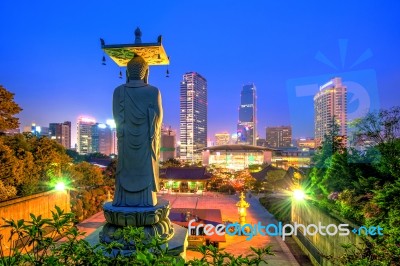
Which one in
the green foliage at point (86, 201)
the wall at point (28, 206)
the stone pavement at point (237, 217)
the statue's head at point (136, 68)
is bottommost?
the stone pavement at point (237, 217)

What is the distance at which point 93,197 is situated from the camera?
13.9m

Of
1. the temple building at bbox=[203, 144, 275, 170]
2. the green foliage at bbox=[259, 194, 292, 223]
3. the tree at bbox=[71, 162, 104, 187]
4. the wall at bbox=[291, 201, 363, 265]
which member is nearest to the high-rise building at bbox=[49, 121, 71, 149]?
the temple building at bbox=[203, 144, 275, 170]

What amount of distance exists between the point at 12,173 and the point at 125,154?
5.98 meters

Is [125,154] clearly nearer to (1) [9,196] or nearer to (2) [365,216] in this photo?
(2) [365,216]

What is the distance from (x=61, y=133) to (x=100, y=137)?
37.8 feet

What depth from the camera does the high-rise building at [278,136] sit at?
128750 millimetres

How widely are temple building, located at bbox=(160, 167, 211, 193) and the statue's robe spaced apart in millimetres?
16165

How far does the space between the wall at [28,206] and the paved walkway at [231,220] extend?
1.42 m

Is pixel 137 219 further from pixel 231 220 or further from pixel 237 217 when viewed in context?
pixel 237 217

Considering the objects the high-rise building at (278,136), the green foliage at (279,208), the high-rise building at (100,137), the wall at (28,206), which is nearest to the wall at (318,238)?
the green foliage at (279,208)

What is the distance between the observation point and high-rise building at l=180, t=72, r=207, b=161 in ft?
331

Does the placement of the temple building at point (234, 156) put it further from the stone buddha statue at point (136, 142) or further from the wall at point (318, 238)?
the stone buddha statue at point (136, 142)

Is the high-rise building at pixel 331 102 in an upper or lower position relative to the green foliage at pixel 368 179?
upper

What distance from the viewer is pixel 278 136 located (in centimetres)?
13125
